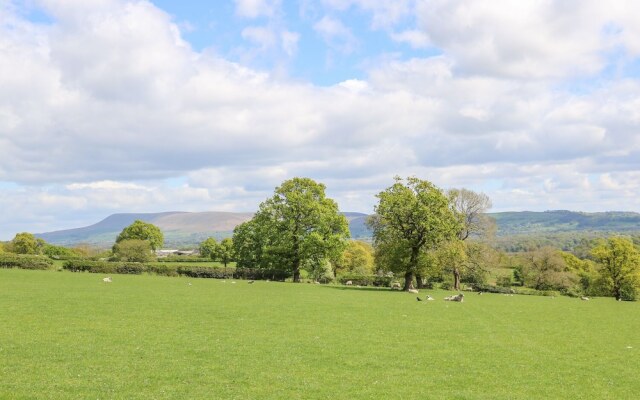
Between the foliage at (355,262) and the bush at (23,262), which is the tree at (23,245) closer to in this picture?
the bush at (23,262)

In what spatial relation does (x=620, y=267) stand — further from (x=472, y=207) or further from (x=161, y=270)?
(x=161, y=270)

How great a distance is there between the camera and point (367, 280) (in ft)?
278

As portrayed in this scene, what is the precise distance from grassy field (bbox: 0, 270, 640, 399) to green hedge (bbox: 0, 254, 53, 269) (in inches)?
1607

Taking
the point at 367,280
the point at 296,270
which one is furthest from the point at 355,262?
the point at 296,270

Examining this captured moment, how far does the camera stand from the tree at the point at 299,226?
80375 millimetres

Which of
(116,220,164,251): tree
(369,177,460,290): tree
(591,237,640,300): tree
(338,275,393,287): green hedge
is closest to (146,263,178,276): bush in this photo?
(338,275,393,287): green hedge

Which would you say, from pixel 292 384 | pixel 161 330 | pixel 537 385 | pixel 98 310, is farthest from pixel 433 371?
pixel 98 310

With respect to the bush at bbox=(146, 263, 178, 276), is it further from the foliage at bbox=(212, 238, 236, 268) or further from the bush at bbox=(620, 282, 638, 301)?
the bush at bbox=(620, 282, 638, 301)

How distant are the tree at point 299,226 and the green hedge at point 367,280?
243 inches

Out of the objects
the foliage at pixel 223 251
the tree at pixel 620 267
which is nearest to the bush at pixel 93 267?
the foliage at pixel 223 251

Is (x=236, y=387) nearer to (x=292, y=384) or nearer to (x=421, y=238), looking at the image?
(x=292, y=384)

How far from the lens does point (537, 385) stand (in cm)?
1812

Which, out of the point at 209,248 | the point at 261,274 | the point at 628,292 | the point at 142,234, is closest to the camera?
the point at 628,292

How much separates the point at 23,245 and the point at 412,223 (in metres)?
140
